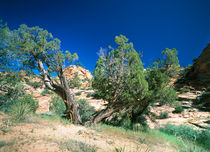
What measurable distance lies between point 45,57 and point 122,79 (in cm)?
681

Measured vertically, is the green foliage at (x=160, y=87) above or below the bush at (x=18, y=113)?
above

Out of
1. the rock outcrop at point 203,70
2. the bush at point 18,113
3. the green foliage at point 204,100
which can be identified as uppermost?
the rock outcrop at point 203,70

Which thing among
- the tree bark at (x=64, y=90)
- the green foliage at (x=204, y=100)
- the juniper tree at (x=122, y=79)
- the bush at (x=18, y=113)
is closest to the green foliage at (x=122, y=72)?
the juniper tree at (x=122, y=79)

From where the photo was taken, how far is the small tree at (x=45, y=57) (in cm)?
828

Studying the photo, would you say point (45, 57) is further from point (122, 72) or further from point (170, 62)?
point (170, 62)

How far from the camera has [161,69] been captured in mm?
10492

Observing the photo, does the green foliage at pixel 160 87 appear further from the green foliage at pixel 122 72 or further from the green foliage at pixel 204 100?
the green foliage at pixel 204 100

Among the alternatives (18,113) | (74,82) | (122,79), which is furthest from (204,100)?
(18,113)

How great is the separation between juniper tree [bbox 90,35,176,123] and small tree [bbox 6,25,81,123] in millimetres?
2375

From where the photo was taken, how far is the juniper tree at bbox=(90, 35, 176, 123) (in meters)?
8.48

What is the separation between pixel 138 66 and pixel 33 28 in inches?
370

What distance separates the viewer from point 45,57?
888 centimetres

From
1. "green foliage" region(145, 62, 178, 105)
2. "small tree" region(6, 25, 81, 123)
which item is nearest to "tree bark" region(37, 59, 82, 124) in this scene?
"small tree" region(6, 25, 81, 123)

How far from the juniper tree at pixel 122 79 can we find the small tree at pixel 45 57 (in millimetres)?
2375
